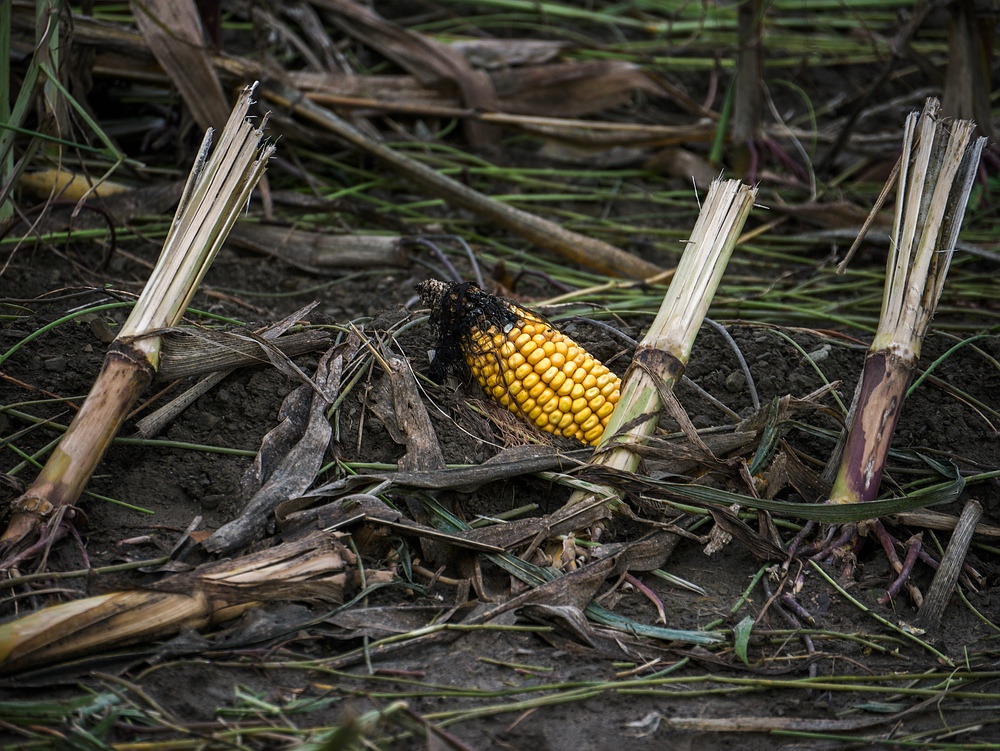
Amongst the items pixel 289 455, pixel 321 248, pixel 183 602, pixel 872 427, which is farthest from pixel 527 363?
pixel 321 248

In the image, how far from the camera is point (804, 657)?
1865 millimetres

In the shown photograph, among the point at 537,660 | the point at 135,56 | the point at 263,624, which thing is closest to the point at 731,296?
the point at 537,660

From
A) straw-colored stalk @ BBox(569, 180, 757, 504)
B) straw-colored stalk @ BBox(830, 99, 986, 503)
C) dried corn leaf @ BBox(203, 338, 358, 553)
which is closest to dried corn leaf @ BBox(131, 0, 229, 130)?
dried corn leaf @ BBox(203, 338, 358, 553)

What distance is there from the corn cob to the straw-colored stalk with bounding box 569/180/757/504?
123 mm

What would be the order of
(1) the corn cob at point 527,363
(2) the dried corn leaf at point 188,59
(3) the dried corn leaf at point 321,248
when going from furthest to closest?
(3) the dried corn leaf at point 321,248 → (2) the dried corn leaf at point 188,59 → (1) the corn cob at point 527,363

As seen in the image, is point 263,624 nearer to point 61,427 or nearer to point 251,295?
point 61,427

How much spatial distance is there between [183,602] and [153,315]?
2.28 ft

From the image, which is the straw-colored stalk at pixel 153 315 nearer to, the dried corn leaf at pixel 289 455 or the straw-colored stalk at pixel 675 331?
the dried corn leaf at pixel 289 455

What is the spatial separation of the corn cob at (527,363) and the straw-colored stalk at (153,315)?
0.55 meters

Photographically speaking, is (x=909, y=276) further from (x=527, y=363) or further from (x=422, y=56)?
(x=422, y=56)

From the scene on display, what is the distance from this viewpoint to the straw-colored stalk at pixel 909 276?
7.09 feet

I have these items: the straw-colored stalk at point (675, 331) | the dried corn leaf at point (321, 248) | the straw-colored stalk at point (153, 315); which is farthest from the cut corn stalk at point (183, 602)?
the dried corn leaf at point (321, 248)

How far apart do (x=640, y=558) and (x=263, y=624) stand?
2.77 feet

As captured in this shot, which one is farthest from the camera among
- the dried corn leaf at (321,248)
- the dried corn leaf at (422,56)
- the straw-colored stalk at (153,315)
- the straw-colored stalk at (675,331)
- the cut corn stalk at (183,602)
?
the dried corn leaf at (422,56)
